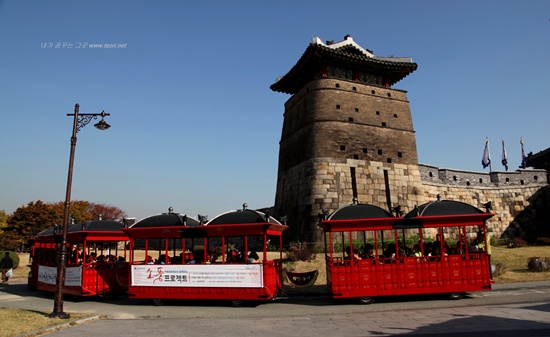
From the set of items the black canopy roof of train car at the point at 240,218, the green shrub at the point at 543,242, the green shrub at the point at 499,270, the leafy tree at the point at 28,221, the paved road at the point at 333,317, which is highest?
the leafy tree at the point at 28,221

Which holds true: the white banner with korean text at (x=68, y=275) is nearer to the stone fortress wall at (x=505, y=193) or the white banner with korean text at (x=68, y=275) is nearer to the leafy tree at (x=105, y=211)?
the stone fortress wall at (x=505, y=193)

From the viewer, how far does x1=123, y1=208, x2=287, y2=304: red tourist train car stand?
12.4 metres

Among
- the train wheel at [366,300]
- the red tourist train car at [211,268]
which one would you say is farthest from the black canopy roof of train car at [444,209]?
the red tourist train car at [211,268]

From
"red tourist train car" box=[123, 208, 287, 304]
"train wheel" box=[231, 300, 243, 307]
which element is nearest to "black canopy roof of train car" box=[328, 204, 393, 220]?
"red tourist train car" box=[123, 208, 287, 304]

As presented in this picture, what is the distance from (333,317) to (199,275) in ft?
16.1

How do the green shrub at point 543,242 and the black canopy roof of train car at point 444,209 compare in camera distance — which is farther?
the green shrub at point 543,242

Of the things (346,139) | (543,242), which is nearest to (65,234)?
(346,139)

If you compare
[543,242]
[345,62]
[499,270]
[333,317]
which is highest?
[345,62]

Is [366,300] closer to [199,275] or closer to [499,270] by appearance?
[199,275]

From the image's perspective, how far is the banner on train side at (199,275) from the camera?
12383mm

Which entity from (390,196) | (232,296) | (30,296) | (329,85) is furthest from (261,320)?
(329,85)

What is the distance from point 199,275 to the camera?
42.0ft

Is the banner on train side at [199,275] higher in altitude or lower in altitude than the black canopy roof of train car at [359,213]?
lower

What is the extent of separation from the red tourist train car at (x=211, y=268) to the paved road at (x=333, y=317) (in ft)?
1.55
